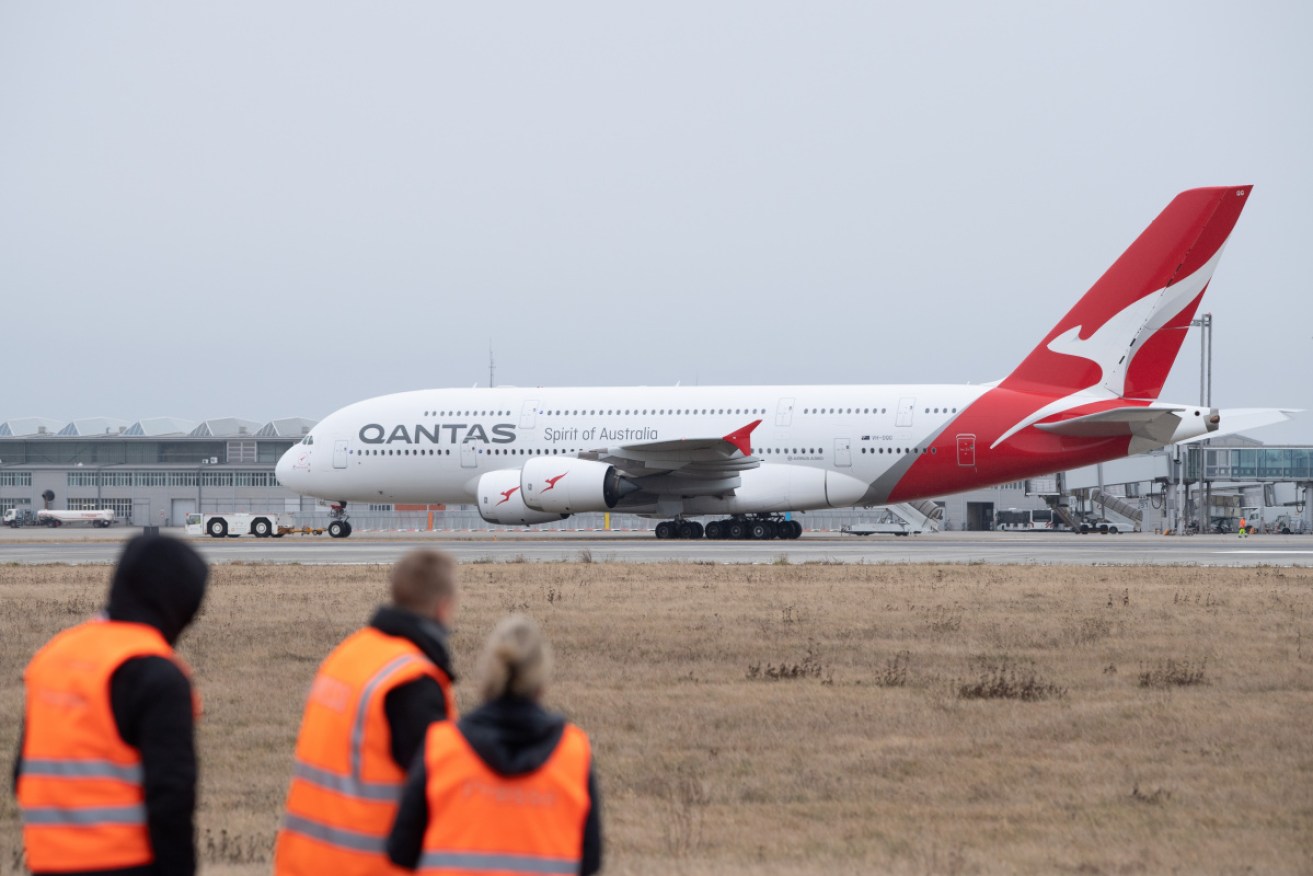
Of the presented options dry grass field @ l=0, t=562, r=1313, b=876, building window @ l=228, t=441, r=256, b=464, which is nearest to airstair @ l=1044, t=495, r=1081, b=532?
dry grass field @ l=0, t=562, r=1313, b=876

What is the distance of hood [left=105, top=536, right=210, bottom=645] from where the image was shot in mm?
4152

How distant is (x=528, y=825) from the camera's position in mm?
3684

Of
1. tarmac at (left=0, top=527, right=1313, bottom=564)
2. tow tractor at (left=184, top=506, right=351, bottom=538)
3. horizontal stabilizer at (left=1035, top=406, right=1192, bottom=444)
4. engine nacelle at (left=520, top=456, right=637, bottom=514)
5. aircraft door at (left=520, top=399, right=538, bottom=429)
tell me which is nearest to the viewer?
tarmac at (left=0, top=527, right=1313, bottom=564)

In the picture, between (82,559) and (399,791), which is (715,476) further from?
(399,791)

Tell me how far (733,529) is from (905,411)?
584 centimetres

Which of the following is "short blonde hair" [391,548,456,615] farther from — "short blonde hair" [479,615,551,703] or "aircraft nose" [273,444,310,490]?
"aircraft nose" [273,444,310,490]

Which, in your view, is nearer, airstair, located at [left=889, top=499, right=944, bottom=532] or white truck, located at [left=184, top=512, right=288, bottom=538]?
white truck, located at [left=184, top=512, right=288, bottom=538]

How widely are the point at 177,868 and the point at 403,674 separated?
786mm

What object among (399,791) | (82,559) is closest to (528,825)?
(399,791)

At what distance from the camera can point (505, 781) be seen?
3.65 meters

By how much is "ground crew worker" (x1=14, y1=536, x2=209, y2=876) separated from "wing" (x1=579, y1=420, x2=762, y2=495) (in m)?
32.1

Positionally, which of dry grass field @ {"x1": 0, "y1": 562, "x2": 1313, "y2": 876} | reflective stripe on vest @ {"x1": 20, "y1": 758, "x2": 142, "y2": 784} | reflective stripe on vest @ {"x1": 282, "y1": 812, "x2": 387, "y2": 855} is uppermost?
reflective stripe on vest @ {"x1": 20, "y1": 758, "x2": 142, "y2": 784}

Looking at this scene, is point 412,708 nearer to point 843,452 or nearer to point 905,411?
point 905,411

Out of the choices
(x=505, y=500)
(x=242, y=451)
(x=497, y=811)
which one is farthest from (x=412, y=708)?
(x=242, y=451)
